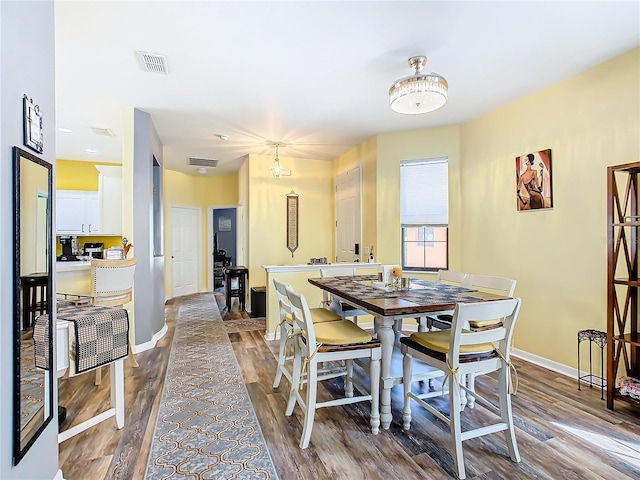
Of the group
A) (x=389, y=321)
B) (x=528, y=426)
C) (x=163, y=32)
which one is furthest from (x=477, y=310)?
(x=163, y=32)

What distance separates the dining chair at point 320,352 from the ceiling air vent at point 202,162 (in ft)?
15.6

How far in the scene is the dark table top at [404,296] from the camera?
203 centimetres

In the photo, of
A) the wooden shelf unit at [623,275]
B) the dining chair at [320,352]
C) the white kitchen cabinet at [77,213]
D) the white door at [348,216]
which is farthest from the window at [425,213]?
the white kitchen cabinet at [77,213]

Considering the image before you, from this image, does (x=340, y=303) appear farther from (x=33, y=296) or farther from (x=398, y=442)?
(x=33, y=296)

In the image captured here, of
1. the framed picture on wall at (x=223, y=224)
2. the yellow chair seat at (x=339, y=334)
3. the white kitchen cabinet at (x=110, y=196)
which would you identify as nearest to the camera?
the yellow chair seat at (x=339, y=334)

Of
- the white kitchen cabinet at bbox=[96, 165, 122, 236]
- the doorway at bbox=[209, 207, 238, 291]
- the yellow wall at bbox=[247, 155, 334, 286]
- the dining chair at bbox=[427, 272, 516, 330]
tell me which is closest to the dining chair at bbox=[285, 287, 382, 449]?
the dining chair at bbox=[427, 272, 516, 330]

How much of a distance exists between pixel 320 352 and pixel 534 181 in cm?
283

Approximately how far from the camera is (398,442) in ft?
6.81

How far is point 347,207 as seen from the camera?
A: 5652 millimetres

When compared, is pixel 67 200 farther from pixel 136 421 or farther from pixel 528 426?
pixel 528 426

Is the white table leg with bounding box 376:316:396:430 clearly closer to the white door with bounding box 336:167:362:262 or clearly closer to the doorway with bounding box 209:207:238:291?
the white door with bounding box 336:167:362:262

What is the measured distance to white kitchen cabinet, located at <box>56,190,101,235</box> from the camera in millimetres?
6039

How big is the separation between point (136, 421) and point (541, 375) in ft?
11.1

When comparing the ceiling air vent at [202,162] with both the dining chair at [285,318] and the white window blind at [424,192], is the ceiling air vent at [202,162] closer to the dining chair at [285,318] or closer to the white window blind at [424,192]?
the white window blind at [424,192]
